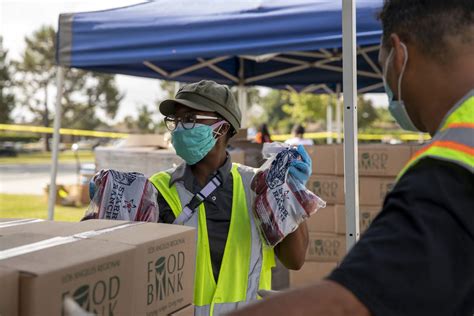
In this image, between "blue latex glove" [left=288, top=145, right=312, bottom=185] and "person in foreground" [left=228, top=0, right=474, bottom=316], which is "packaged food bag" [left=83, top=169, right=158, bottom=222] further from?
"person in foreground" [left=228, top=0, right=474, bottom=316]

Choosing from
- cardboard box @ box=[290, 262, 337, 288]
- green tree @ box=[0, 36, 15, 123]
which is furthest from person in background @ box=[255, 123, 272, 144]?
green tree @ box=[0, 36, 15, 123]

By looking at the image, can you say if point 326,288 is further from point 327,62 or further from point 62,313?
point 327,62

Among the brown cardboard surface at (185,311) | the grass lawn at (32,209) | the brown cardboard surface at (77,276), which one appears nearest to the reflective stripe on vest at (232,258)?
the brown cardboard surface at (185,311)

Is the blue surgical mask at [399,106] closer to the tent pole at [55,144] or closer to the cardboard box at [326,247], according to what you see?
the cardboard box at [326,247]

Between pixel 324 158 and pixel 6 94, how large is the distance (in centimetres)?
4579

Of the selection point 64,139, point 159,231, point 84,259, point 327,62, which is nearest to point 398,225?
point 84,259

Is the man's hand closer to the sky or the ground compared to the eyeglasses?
closer to the ground

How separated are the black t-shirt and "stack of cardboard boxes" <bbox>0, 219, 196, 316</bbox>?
494 mm

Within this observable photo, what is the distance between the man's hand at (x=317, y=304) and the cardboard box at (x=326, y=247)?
3.61 metres

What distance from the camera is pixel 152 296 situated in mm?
1280

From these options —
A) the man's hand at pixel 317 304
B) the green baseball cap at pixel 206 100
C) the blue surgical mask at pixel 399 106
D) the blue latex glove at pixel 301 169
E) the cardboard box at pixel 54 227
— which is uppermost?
the green baseball cap at pixel 206 100

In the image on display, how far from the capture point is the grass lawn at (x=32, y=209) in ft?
28.5

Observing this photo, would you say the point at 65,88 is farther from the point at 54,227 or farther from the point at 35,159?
the point at 54,227

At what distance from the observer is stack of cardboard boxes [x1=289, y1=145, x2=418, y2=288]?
415cm
